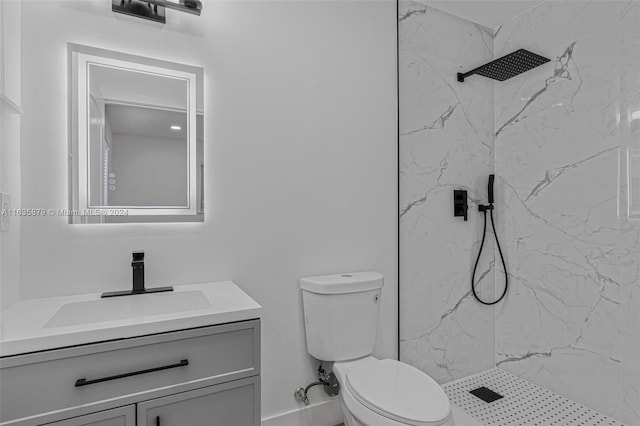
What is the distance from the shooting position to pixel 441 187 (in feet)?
7.68

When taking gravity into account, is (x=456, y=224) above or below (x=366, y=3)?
below

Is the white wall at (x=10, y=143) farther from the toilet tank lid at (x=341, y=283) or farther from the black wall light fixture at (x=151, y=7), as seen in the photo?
the toilet tank lid at (x=341, y=283)

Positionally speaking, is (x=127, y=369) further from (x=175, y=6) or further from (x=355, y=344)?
(x=175, y=6)

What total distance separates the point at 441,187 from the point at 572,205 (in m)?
0.74

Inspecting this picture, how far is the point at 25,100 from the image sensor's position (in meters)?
1.38

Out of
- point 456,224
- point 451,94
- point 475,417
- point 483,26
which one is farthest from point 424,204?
point 483,26

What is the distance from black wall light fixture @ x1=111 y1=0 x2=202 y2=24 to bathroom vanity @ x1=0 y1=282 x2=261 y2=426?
118 centimetres

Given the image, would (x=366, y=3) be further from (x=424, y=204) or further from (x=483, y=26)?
(x=424, y=204)

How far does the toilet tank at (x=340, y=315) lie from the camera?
5.78ft

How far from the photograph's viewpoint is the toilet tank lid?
1.76 meters

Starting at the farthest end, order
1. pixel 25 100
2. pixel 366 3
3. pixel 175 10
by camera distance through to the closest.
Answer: pixel 366 3
pixel 175 10
pixel 25 100

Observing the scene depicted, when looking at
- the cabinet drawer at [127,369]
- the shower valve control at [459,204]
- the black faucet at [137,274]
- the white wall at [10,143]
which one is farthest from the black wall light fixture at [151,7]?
the shower valve control at [459,204]

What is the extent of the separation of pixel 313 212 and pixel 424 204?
765 mm

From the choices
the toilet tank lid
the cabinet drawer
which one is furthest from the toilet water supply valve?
the cabinet drawer
